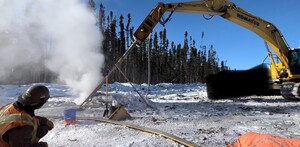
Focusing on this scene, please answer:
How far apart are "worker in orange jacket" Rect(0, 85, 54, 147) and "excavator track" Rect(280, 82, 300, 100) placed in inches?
457

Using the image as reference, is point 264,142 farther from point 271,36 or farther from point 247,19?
point 271,36

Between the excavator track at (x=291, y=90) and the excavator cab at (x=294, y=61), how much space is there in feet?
2.28

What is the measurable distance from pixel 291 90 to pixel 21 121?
39.5ft

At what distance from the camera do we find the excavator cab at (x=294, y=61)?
12742 mm

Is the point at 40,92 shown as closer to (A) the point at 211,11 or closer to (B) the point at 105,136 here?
(B) the point at 105,136

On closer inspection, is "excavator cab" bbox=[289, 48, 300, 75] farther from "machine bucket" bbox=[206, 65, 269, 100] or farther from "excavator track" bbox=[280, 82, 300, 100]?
"machine bucket" bbox=[206, 65, 269, 100]

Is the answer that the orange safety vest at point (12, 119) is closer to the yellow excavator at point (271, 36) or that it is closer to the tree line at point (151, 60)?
the yellow excavator at point (271, 36)

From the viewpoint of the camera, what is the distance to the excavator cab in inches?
502

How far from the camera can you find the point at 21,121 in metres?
2.39

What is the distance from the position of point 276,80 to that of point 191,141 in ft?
33.9

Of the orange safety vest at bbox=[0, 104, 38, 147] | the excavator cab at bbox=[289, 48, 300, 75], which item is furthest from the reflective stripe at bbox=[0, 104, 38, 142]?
the excavator cab at bbox=[289, 48, 300, 75]

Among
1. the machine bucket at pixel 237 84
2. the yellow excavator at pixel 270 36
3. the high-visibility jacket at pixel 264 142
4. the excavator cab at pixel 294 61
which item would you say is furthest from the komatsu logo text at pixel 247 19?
the high-visibility jacket at pixel 264 142

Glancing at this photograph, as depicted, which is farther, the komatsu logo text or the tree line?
the tree line

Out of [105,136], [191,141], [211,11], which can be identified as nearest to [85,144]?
[105,136]
